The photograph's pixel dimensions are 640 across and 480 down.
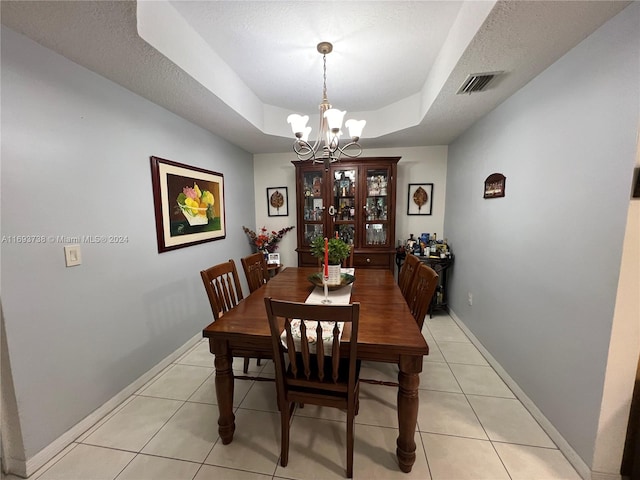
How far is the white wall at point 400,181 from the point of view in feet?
11.4

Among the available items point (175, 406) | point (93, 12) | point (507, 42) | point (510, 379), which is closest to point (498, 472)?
point (510, 379)

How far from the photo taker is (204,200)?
262 centimetres

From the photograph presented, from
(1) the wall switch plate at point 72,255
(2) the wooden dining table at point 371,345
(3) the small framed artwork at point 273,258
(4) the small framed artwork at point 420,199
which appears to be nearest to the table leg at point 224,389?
(2) the wooden dining table at point 371,345

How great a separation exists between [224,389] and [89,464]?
0.79m

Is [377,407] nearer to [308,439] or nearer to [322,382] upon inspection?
[308,439]

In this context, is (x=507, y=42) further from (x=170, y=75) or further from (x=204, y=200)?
(x=204, y=200)

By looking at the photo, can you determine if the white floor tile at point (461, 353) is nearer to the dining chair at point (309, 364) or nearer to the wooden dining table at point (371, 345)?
the wooden dining table at point (371, 345)

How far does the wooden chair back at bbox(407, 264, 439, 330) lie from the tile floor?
2.20 feet

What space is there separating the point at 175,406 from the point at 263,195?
2.77 m

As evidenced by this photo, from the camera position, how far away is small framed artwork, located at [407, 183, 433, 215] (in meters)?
3.52

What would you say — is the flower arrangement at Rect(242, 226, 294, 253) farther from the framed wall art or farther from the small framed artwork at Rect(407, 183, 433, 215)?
the small framed artwork at Rect(407, 183, 433, 215)

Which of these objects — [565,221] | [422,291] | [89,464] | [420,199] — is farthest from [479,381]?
[89,464]

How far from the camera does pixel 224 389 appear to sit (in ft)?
4.68

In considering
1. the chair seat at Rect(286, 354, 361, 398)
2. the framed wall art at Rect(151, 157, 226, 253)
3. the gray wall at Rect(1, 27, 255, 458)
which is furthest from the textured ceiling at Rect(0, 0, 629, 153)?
the chair seat at Rect(286, 354, 361, 398)
